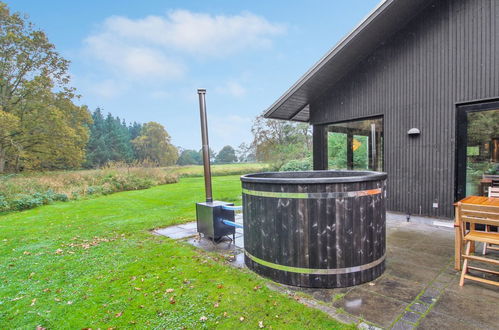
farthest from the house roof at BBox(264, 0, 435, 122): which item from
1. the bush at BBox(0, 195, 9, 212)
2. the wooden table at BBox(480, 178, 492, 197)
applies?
the bush at BBox(0, 195, 9, 212)

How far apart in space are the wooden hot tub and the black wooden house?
3475 mm

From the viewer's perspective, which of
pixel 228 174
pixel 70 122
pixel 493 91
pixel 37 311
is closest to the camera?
pixel 37 311

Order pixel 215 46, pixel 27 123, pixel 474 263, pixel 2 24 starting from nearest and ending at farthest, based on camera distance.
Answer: pixel 474 263, pixel 2 24, pixel 27 123, pixel 215 46

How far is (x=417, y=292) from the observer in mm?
2674

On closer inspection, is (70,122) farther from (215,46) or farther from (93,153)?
(93,153)

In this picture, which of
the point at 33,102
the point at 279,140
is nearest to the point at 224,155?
the point at 279,140

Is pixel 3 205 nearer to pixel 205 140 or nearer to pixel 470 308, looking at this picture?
pixel 205 140

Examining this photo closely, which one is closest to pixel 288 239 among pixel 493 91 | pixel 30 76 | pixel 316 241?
pixel 316 241

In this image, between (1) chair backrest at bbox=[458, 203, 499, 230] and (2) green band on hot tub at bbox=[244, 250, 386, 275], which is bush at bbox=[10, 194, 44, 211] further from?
(1) chair backrest at bbox=[458, 203, 499, 230]

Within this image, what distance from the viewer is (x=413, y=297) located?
2576 mm

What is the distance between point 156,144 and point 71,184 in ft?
104

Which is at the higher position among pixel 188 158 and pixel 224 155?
pixel 224 155

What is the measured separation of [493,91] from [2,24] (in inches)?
899

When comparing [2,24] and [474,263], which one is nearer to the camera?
[474,263]
